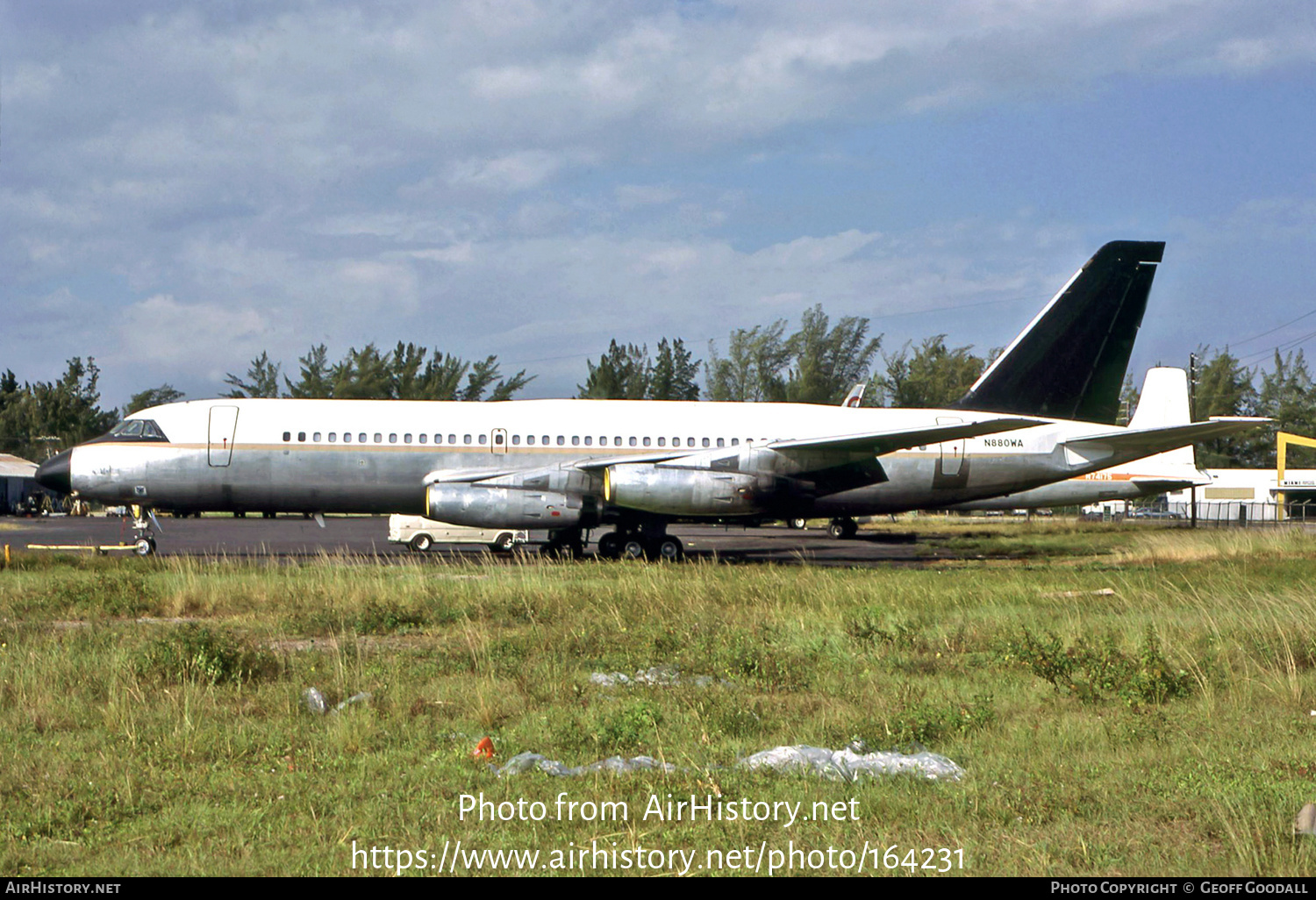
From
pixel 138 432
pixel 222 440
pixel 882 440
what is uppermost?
pixel 138 432

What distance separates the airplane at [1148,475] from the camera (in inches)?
1196

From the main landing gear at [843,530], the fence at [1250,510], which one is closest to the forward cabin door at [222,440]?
the main landing gear at [843,530]

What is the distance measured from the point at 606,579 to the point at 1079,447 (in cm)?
1326

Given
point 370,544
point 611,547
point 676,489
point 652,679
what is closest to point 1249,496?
point 611,547

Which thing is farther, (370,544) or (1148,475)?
(1148,475)

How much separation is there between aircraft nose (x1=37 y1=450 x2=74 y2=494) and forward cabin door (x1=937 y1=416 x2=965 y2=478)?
18745 millimetres

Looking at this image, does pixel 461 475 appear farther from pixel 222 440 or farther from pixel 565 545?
pixel 222 440

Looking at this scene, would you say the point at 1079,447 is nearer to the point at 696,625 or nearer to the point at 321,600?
the point at 696,625

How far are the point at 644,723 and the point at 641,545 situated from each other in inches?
632

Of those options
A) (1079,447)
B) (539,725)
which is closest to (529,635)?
(539,725)

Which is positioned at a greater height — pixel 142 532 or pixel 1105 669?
pixel 142 532

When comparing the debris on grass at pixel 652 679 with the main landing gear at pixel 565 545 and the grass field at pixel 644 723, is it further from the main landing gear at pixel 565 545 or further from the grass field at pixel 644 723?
the main landing gear at pixel 565 545

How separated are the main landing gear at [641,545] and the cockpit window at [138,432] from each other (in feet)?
31.5

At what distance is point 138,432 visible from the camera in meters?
22.2
